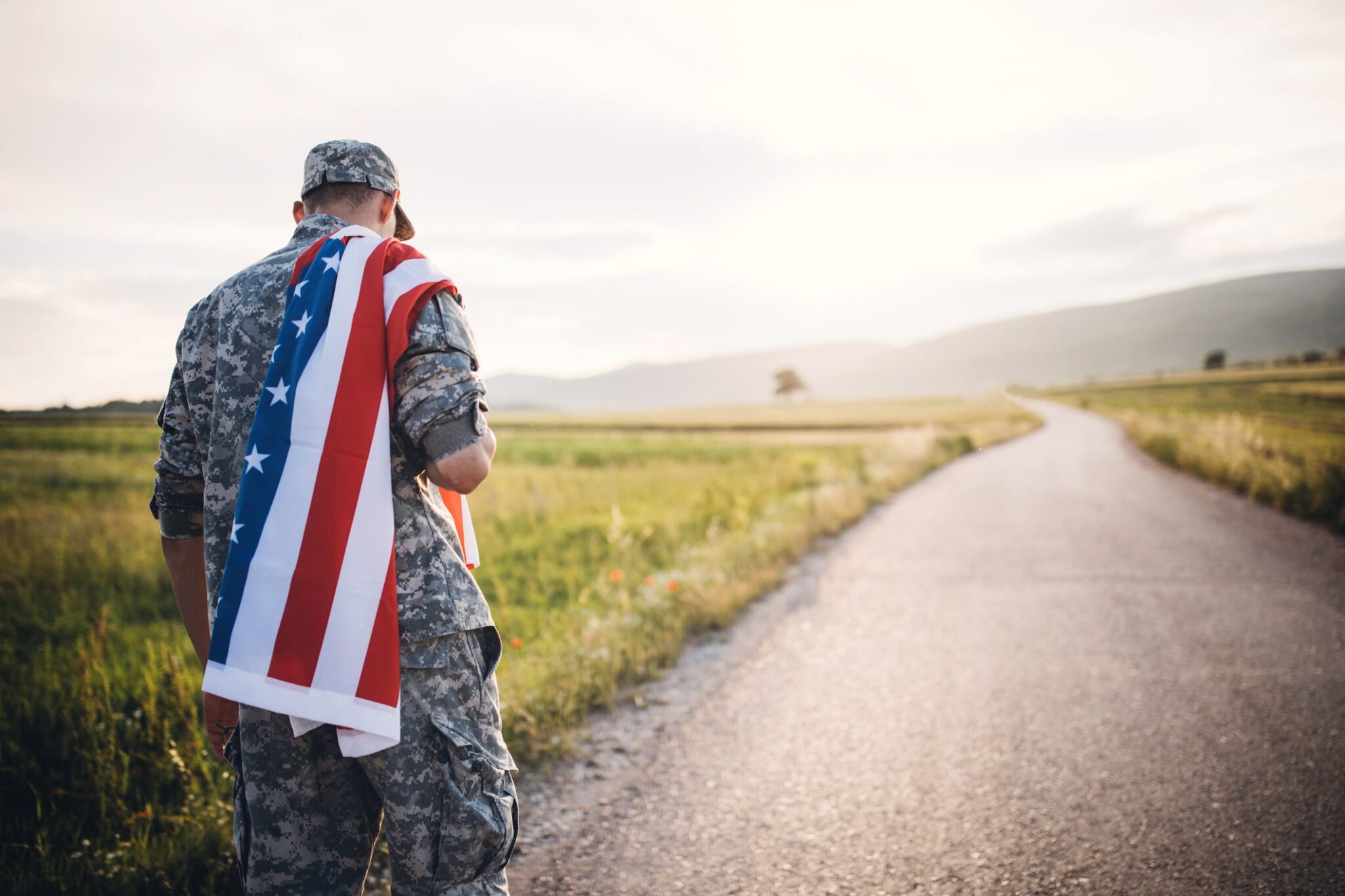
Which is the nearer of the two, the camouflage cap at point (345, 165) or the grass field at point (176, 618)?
the camouflage cap at point (345, 165)

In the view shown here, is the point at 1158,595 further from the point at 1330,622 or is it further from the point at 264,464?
the point at 264,464

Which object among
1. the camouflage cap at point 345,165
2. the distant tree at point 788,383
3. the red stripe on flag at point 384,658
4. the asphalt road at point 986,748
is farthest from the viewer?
the distant tree at point 788,383

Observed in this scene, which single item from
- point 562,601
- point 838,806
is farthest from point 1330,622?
point 562,601

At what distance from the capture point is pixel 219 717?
1919 mm

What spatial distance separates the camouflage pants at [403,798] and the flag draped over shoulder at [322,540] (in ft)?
0.33

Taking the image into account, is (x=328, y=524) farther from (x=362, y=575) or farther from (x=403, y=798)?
(x=403, y=798)

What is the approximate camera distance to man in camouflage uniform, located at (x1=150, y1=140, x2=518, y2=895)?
154cm

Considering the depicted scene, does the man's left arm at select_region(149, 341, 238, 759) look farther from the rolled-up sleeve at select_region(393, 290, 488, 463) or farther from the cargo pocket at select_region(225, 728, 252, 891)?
the rolled-up sleeve at select_region(393, 290, 488, 463)

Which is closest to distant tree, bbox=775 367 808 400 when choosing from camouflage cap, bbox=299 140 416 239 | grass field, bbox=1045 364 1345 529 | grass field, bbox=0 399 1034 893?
grass field, bbox=1045 364 1345 529

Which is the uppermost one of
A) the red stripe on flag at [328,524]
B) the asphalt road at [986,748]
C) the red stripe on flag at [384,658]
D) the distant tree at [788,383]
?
the distant tree at [788,383]

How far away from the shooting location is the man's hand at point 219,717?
1919mm

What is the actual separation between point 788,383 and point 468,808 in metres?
137

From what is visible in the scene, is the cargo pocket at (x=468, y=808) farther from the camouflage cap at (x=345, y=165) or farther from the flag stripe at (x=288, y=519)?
the camouflage cap at (x=345, y=165)

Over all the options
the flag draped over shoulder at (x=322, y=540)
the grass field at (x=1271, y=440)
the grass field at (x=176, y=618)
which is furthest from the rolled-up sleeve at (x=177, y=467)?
the grass field at (x=1271, y=440)
